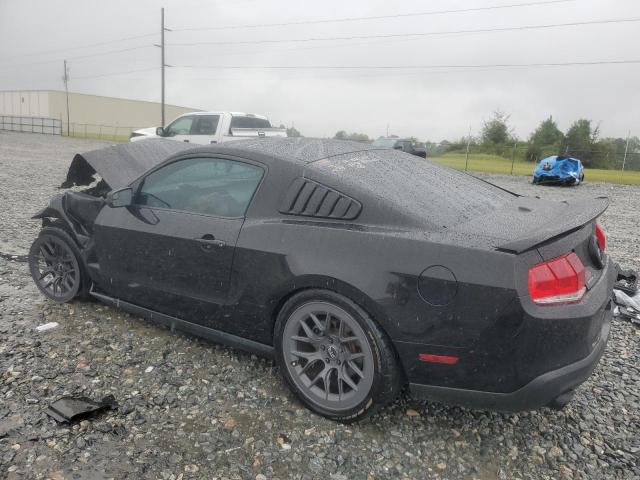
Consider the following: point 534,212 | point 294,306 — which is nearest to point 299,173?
point 294,306

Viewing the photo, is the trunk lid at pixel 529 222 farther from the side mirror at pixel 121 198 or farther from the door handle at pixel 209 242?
the side mirror at pixel 121 198

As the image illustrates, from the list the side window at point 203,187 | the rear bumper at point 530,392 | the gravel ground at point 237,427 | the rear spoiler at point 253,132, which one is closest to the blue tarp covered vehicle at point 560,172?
the rear spoiler at point 253,132

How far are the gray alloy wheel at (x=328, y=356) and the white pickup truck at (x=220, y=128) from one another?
1104 cm

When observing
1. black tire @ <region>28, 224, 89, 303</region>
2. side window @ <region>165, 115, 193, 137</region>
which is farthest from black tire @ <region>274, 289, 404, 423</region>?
side window @ <region>165, 115, 193, 137</region>

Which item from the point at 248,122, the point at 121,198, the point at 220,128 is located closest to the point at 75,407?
the point at 121,198

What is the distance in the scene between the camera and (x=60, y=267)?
13.6 ft

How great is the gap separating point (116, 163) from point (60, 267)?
0.96 meters

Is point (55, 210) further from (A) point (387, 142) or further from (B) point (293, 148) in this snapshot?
(A) point (387, 142)

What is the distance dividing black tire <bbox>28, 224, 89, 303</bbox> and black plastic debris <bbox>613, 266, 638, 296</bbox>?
4.21 meters

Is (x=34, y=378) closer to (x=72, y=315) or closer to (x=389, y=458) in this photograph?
(x=72, y=315)

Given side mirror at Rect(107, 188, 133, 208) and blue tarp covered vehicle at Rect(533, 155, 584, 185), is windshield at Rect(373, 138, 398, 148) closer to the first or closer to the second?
blue tarp covered vehicle at Rect(533, 155, 584, 185)

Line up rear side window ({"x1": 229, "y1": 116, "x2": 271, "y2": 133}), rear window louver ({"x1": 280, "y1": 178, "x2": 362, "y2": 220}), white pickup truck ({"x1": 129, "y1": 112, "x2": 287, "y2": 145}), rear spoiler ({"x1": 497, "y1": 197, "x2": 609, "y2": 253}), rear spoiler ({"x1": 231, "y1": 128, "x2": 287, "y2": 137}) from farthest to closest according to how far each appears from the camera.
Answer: rear side window ({"x1": 229, "y1": 116, "x2": 271, "y2": 133}) → white pickup truck ({"x1": 129, "y1": 112, "x2": 287, "y2": 145}) → rear spoiler ({"x1": 231, "y1": 128, "x2": 287, "y2": 137}) → rear window louver ({"x1": 280, "y1": 178, "x2": 362, "y2": 220}) → rear spoiler ({"x1": 497, "y1": 197, "x2": 609, "y2": 253})

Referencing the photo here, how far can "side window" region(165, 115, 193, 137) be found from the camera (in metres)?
14.2

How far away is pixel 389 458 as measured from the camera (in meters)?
2.45
